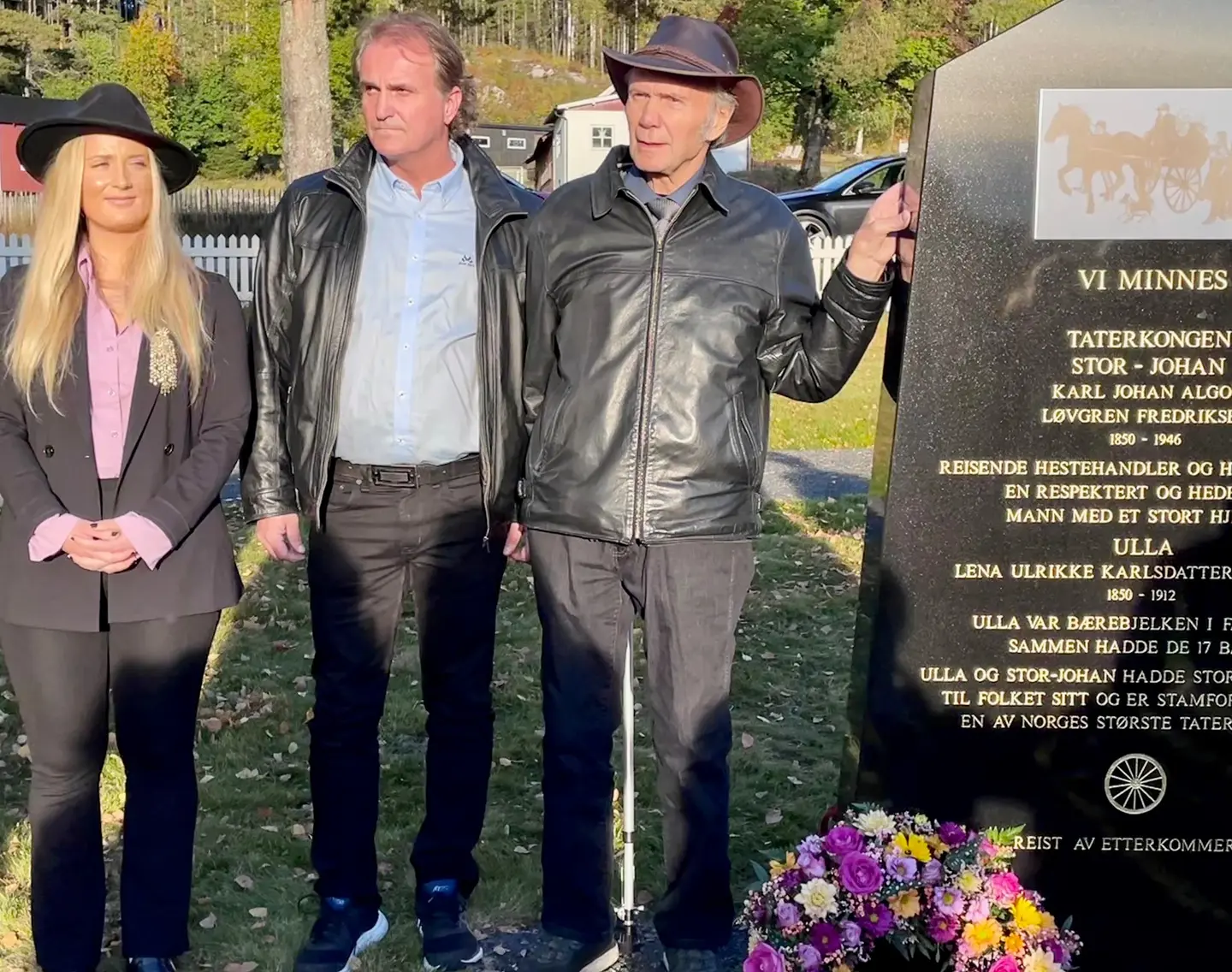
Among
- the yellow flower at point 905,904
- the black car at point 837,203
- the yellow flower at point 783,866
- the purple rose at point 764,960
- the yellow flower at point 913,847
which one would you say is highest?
the black car at point 837,203

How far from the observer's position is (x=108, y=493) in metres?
3.05

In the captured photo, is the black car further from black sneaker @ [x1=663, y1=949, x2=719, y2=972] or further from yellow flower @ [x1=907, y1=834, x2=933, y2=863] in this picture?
yellow flower @ [x1=907, y1=834, x2=933, y2=863]

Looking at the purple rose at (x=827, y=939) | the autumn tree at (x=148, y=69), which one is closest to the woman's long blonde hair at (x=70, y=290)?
the purple rose at (x=827, y=939)

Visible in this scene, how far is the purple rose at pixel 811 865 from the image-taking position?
9.09 ft

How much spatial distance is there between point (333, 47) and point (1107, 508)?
49.5 metres

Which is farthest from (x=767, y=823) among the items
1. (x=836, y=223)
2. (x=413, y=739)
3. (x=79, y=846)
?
(x=836, y=223)

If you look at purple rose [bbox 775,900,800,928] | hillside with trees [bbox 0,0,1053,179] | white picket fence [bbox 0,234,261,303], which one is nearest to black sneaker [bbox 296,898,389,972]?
purple rose [bbox 775,900,800,928]

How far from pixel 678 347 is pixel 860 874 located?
1.19 metres

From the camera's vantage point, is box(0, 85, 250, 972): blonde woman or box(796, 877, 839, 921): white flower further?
box(0, 85, 250, 972): blonde woman

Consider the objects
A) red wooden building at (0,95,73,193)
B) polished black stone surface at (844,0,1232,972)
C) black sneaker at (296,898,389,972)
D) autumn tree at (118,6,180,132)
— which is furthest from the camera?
autumn tree at (118,6,180,132)

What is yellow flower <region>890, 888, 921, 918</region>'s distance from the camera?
2.73 m

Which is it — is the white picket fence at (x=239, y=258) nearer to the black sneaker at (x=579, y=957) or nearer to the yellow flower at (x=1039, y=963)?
the black sneaker at (x=579, y=957)

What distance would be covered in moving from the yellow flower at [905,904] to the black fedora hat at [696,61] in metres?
1.72

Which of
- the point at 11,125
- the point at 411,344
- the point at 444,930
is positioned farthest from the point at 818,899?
the point at 11,125
